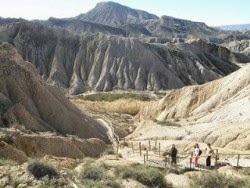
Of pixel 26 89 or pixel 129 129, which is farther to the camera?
pixel 129 129

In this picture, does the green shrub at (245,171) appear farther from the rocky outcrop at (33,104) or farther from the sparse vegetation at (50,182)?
the rocky outcrop at (33,104)

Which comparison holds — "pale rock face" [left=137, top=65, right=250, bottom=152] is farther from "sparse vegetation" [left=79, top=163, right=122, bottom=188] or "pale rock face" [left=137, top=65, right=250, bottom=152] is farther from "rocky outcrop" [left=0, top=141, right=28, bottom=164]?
"sparse vegetation" [left=79, top=163, right=122, bottom=188]

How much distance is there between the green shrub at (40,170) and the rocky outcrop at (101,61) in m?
79.2

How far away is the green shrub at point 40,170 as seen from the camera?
45.8 feet

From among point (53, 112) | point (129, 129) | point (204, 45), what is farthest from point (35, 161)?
point (204, 45)

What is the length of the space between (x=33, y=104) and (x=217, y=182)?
20.3m

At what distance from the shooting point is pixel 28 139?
24734 millimetres

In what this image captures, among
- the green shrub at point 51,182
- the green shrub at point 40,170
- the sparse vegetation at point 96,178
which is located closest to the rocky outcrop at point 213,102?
the sparse vegetation at point 96,178

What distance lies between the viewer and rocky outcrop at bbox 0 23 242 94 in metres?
97.8

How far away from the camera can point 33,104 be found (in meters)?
34.4

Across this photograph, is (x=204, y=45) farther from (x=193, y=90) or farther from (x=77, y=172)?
(x=77, y=172)

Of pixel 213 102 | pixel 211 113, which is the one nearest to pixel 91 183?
pixel 211 113

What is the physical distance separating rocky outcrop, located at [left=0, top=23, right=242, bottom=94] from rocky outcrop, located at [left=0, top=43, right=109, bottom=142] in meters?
54.8

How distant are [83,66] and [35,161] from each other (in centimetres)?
8828
